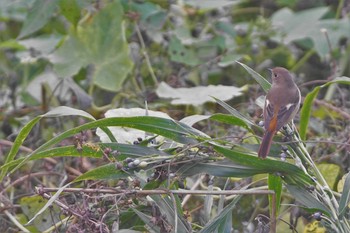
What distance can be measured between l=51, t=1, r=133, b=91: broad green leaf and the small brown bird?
1013 mm

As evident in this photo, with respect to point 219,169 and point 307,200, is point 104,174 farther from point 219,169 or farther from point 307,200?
point 307,200

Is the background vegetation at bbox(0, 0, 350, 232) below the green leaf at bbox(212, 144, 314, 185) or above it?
below

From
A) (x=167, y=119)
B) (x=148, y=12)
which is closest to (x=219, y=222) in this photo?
(x=167, y=119)

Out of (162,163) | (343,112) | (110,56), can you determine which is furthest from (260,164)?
(110,56)

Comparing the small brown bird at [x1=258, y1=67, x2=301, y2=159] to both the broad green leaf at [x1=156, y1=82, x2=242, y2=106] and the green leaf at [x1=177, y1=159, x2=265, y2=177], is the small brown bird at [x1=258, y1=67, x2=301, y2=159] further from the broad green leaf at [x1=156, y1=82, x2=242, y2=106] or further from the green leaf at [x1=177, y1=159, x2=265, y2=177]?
the broad green leaf at [x1=156, y1=82, x2=242, y2=106]

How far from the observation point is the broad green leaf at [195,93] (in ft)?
10.3

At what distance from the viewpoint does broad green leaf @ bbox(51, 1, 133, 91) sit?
11.3ft

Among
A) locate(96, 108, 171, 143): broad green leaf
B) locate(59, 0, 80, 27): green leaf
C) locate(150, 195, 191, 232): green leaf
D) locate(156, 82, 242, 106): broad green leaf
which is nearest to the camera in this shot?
locate(150, 195, 191, 232): green leaf

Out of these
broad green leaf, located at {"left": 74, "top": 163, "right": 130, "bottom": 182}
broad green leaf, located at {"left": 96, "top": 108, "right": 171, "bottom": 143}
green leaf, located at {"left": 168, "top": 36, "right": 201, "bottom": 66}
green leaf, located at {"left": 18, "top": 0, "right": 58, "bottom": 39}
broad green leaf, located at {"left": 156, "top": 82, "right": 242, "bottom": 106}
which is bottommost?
green leaf, located at {"left": 168, "top": 36, "right": 201, "bottom": 66}

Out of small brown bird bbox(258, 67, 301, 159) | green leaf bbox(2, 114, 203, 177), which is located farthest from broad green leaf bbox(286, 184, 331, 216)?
green leaf bbox(2, 114, 203, 177)

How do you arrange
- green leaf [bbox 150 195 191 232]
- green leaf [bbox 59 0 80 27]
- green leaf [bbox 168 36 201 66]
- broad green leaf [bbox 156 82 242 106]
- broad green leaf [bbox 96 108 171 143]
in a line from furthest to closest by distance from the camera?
green leaf [bbox 168 36 201 66] < green leaf [bbox 59 0 80 27] < broad green leaf [bbox 156 82 242 106] < broad green leaf [bbox 96 108 171 143] < green leaf [bbox 150 195 191 232]

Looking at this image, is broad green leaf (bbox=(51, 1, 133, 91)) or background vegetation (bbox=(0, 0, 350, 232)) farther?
broad green leaf (bbox=(51, 1, 133, 91))

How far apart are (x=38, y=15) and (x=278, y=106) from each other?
142cm

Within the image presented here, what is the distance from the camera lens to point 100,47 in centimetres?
350
